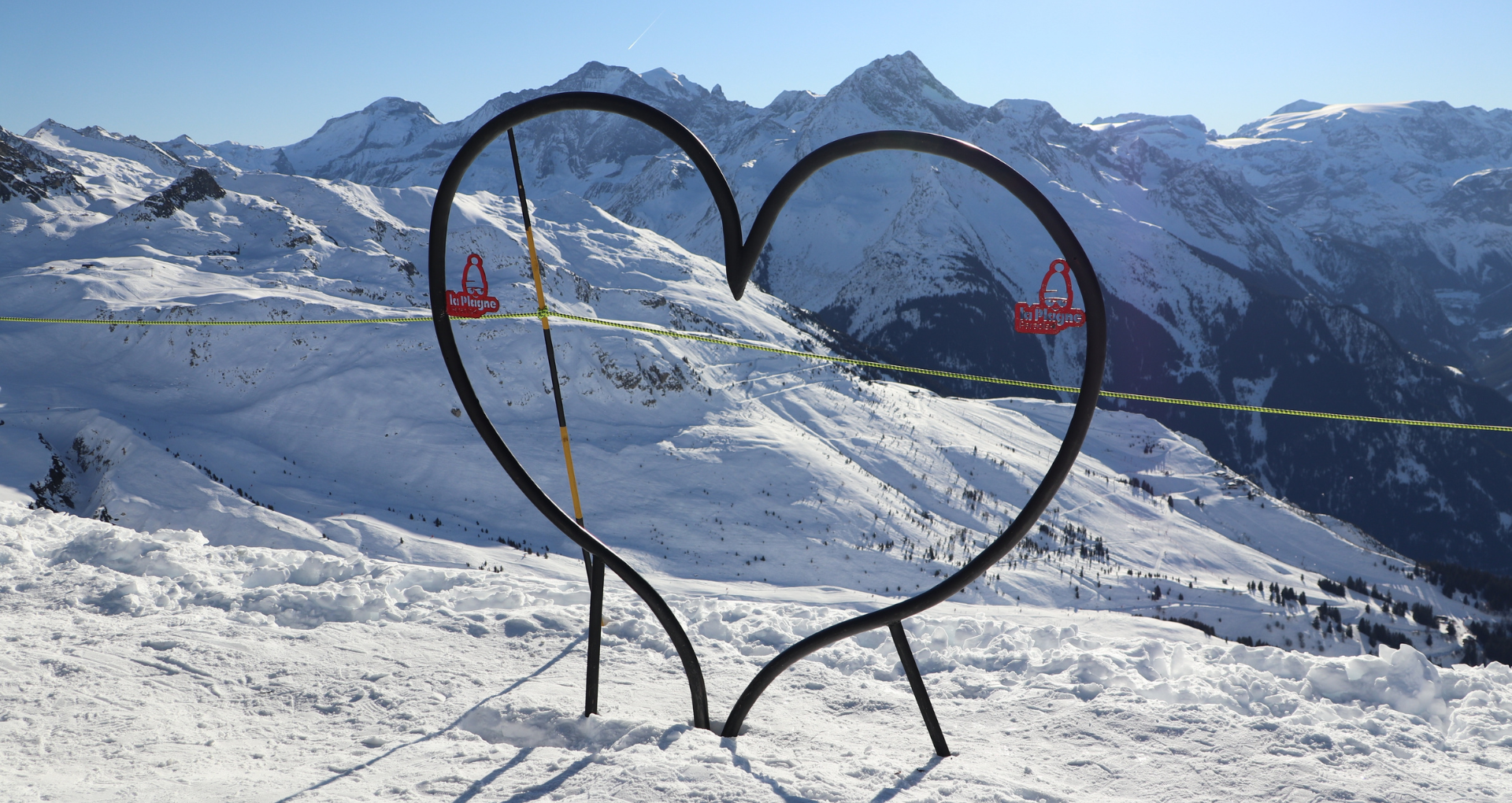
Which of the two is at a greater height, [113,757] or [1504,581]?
[113,757]

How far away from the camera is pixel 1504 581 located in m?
86.5

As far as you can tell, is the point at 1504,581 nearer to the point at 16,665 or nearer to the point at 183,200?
the point at 16,665

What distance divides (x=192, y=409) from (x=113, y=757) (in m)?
49.3

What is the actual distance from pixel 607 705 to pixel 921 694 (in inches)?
128

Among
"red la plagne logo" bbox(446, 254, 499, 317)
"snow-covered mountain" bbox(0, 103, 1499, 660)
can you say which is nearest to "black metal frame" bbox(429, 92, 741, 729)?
"red la plagne logo" bbox(446, 254, 499, 317)

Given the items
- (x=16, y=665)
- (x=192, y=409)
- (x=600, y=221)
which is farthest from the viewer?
(x=600, y=221)

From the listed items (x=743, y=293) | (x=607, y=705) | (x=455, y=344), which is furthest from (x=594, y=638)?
(x=743, y=293)

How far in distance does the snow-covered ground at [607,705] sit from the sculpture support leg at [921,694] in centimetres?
25

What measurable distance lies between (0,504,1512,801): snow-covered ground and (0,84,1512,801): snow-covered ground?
0.05 m

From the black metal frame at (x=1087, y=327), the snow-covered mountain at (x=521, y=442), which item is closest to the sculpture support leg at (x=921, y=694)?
the black metal frame at (x=1087, y=327)

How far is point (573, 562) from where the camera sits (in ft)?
101

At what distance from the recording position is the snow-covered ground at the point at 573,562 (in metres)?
7.33

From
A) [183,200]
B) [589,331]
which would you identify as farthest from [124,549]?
[183,200]

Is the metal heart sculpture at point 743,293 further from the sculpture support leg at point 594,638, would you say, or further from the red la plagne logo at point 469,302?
the red la plagne logo at point 469,302
